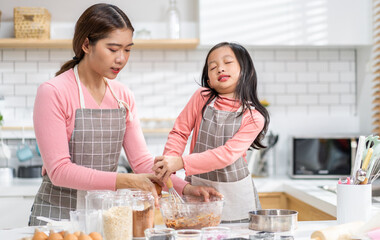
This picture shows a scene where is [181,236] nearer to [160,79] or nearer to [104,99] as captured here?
[104,99]

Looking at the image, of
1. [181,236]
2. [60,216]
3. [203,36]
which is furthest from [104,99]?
[203,36]

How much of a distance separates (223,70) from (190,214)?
0.68 metres

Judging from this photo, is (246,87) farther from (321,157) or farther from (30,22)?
(30,22)

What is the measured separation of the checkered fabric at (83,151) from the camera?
1.81 m

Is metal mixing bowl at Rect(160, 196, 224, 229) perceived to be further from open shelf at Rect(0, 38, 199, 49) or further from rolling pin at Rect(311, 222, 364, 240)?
open shelf at Rect(0, 38, 199, 49)

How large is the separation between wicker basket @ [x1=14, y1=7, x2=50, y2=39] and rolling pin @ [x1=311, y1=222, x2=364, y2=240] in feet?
8.99

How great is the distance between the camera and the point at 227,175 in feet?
6.19

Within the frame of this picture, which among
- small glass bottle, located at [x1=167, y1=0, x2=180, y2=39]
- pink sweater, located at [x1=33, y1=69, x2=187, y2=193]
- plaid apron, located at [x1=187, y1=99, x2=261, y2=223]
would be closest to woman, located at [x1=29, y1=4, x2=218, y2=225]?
pink sweater, located at [x1=33, y1=69, x2=187, y2=193]

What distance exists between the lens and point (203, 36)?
3436 mm

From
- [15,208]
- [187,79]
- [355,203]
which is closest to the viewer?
[355,203]

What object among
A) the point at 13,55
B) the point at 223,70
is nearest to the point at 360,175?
the point at 223,70

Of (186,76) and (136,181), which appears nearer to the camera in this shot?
(136,181)

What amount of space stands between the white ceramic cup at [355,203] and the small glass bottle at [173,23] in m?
2.29

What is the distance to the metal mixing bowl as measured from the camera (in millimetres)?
1379
